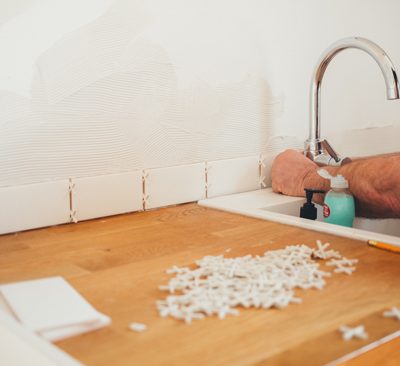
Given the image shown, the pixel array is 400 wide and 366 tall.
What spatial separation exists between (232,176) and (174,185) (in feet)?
0.64

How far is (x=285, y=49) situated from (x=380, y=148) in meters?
0.59

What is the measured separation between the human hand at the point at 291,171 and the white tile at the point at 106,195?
38cm

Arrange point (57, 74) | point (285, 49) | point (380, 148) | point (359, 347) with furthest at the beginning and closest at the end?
point (380, 148)
point (285, 49)
point (57, 74)
point (359, 347)

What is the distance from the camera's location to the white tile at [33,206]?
3.92ft

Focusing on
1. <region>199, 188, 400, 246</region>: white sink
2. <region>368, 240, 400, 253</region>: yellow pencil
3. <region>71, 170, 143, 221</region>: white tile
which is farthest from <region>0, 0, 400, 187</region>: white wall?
<region>368, 240, 400, 253</region>: yellow pencil

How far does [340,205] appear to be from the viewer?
1.33 metres

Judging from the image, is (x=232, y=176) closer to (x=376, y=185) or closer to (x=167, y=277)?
(x=376, y=185)

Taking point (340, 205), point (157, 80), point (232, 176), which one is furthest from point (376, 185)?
point (157, 80)

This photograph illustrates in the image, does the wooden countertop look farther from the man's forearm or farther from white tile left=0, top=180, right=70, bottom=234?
the man's forearm

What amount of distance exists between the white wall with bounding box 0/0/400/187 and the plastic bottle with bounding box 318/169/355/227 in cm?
35

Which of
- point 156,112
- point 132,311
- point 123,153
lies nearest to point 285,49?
point 156,112

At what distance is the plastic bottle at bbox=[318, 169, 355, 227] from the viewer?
133cm

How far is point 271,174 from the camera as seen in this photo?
167 cm

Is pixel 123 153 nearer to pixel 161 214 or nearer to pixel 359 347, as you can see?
pixel 161 214
